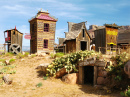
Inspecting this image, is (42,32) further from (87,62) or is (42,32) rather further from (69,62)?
(87,62)

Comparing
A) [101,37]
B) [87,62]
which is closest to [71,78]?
[87,62]

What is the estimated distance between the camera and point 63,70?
11141 millimetres

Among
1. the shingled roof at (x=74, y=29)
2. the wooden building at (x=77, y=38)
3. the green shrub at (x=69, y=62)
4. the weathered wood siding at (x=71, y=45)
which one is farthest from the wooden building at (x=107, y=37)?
the green shrub at (x=69, y=62)

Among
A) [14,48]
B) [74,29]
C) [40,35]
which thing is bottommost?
[14,48]

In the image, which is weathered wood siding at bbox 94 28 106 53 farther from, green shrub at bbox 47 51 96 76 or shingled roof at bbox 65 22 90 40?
green shrub at bbox 47 51 96 76

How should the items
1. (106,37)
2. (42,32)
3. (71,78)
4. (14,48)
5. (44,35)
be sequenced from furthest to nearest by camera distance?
1. (14,48)
2. (106,37)
3. (44,35)
4. (42,32)
5. (71,78)

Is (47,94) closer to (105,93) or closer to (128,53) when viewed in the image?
(105,93)

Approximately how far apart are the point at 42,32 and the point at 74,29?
505 cm

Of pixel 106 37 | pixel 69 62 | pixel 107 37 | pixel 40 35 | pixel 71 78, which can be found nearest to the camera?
pixel 71 78

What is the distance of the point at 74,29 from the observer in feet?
69.1

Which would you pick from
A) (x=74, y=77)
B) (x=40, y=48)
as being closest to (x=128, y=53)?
(x=74, y=77)

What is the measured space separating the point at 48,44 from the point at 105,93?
42.7 feet

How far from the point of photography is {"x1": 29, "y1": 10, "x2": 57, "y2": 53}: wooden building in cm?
1895

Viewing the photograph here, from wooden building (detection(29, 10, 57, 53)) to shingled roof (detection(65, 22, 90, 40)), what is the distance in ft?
8.02
